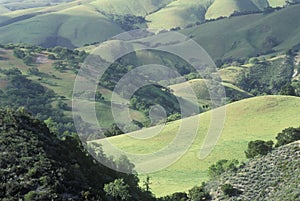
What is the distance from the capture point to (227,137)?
96438mm

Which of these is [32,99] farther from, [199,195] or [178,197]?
[199,195]

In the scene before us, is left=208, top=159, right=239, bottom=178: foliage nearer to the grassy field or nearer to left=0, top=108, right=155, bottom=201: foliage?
left=0, top=108, right=155, bottom=201: foliage

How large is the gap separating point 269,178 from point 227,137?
3807cm

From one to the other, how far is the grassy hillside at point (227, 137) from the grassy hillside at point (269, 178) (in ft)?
39.0

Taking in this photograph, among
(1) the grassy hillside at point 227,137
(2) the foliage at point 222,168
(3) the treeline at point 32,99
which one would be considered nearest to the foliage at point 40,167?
(2) the foliage at point 222,168

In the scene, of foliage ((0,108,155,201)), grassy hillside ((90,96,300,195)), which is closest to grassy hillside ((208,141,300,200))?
grassy hillside ((90,96,300,195))

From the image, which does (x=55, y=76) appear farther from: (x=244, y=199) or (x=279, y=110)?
(x=244, y=199)

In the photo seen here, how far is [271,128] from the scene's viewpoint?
326 feet

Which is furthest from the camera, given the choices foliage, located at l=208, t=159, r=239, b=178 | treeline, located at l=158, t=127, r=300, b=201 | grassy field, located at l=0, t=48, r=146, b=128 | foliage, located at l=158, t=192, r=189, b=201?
grassy field, located at l=0, t=48, r=146, b=128

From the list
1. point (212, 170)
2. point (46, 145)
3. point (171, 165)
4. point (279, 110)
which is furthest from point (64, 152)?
point (279, 110)

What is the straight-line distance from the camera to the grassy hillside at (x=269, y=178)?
5462 centimetres

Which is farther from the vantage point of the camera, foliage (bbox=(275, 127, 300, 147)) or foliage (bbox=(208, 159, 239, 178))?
foliage (bbox=(275, 127, 300, 147))

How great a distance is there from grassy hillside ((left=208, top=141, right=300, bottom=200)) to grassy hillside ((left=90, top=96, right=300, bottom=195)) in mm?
11880

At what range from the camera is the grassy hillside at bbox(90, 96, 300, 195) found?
259 feet
